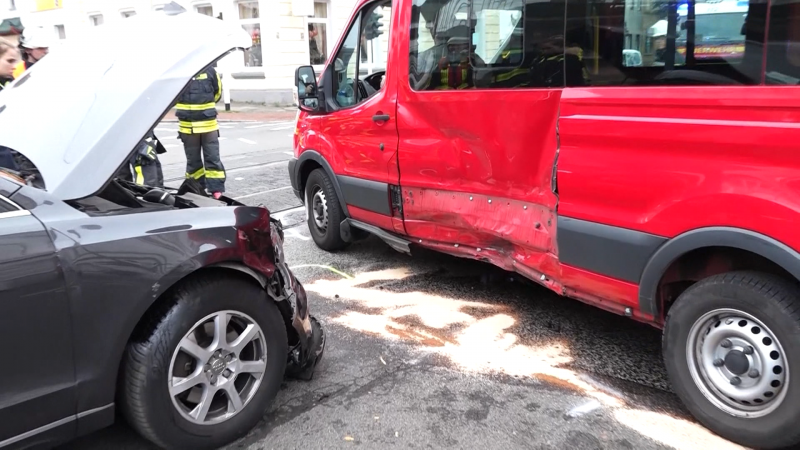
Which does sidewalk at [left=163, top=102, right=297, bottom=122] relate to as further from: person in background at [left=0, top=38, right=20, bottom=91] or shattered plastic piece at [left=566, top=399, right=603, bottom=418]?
shattered plastic piece at [left=566, top=399, right=603, bottom=418]

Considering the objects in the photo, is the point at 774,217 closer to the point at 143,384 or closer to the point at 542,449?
the point at 542,449

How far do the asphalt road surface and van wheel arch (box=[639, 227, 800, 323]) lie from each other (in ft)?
1.74

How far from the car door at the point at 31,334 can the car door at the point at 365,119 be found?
273 centimetres

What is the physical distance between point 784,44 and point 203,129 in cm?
599

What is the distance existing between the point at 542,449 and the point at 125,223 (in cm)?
192

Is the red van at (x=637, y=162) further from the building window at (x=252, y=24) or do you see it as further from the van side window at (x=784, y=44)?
the building window at (x=252, y=24)

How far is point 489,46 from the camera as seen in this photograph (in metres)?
3.86

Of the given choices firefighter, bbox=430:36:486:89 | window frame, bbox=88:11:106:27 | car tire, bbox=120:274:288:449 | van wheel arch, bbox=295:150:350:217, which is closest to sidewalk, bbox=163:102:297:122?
window frame, bbox=88:11:106:27

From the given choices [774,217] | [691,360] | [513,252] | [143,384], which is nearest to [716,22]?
[774,217]

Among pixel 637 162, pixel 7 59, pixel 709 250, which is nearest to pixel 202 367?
pixel 637 162

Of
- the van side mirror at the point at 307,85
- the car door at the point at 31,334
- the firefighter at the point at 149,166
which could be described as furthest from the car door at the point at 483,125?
the firefighter at the point at 149,166

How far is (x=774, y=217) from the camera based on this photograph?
2465mm

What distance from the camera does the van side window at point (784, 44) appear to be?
2.45 m

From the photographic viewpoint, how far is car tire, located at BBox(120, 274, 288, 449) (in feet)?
8.25
